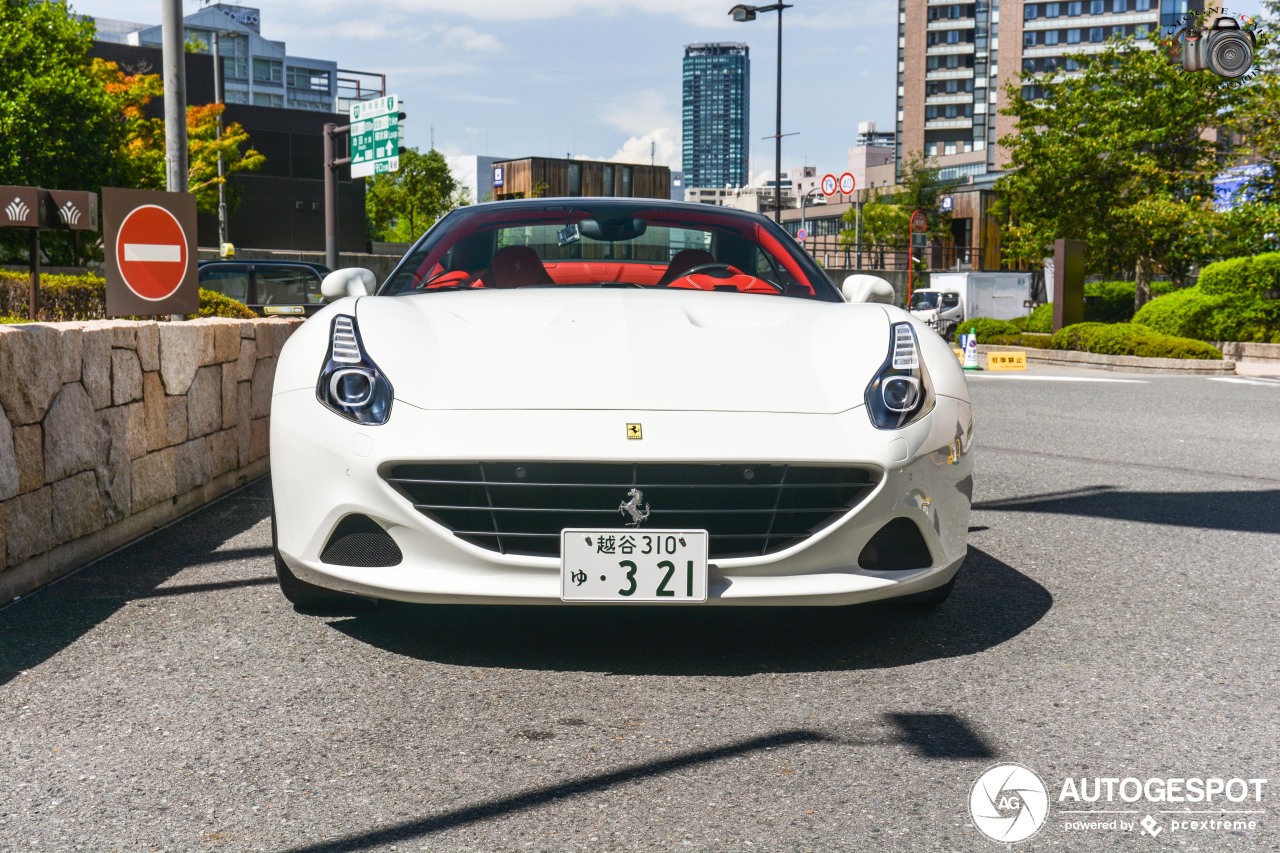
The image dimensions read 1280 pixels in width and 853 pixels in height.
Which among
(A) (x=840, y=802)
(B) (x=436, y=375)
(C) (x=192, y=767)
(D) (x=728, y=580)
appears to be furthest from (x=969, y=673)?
(C) (x=192, y=767)

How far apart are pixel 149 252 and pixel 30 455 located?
377 cm

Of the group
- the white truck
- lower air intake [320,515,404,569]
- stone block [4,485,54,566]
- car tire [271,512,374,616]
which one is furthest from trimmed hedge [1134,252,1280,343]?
lower air intake [320,515,404,569]

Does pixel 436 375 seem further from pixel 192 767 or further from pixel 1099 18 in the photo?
pixel 1099 18

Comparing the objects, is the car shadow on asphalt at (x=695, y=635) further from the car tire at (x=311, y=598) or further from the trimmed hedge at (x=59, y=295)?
the trimmed hedge at (x=59, y=295)

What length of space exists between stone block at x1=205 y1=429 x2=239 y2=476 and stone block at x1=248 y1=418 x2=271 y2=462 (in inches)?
12.4

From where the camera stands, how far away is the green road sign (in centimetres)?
2703

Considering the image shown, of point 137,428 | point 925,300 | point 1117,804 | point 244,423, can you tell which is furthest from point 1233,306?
point 1117,804

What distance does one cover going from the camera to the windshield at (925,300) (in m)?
40.7

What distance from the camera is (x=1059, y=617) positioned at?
4188mm

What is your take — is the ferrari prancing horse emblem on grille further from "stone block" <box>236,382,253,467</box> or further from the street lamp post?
the street lamp post

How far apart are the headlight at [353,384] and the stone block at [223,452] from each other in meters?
2.96

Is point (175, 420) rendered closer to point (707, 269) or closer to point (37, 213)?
point (707, 269)

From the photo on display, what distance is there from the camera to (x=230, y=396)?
6609 mm

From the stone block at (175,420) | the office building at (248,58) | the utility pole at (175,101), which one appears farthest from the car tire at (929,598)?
the office building at (248,58)
